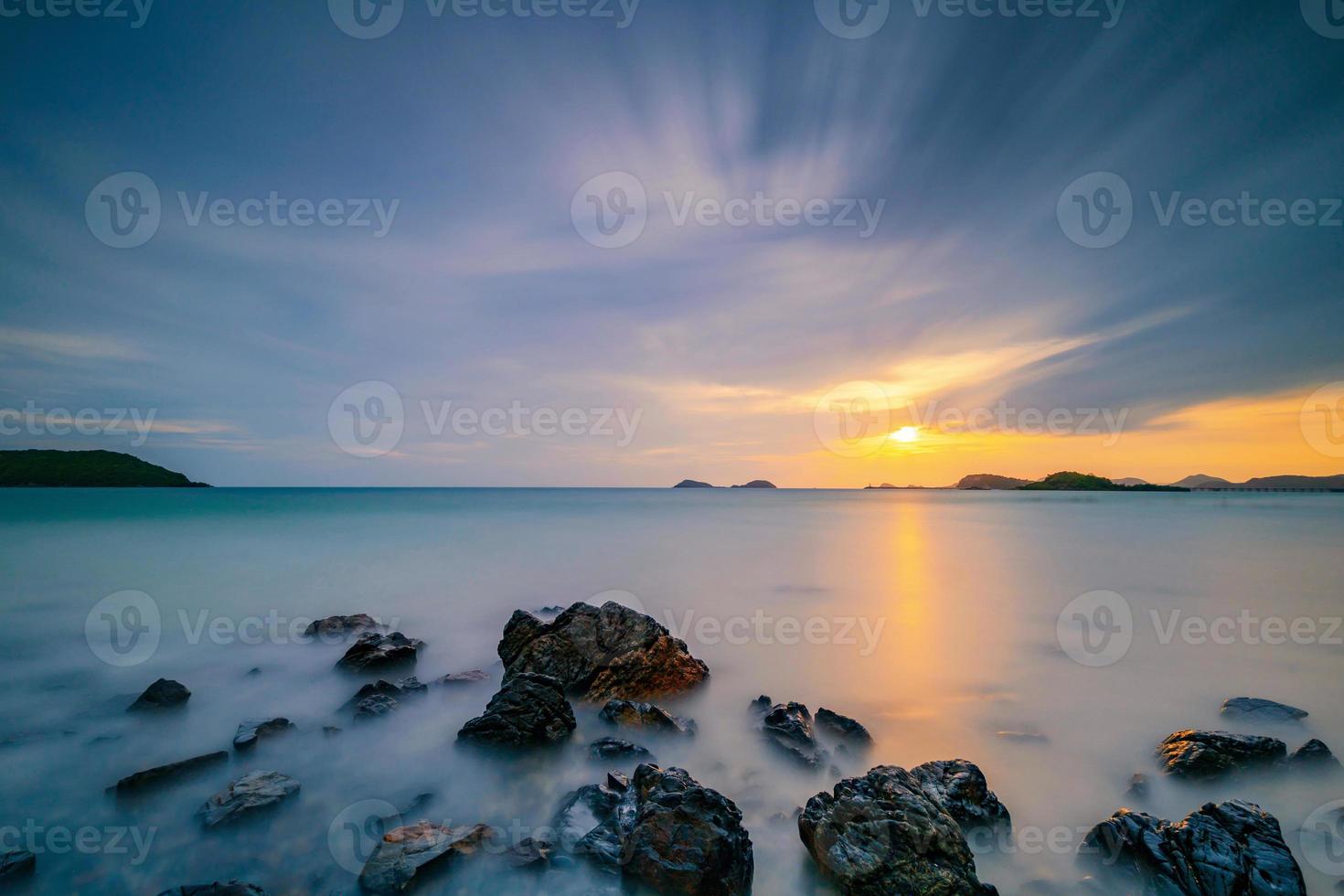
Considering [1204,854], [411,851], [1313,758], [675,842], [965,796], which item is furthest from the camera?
[1313,758]

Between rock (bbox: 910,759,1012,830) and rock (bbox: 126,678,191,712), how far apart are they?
366 inches

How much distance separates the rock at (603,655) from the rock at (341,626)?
438cm

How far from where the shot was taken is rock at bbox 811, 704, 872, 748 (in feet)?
20.3

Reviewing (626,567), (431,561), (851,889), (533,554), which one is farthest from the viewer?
(533,554)

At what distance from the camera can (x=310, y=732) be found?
20.9ft

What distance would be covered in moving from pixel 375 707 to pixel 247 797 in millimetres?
2137

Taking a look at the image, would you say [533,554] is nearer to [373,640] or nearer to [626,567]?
[626,567]

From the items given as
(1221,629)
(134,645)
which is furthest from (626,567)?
(1221,629)

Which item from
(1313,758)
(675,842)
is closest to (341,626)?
(675,842)

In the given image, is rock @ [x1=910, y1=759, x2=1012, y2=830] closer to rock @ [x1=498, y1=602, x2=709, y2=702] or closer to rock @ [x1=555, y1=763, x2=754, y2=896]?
rock @ [x1=555, y1=763, x2=754, y2=896]

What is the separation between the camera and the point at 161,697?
277 inches

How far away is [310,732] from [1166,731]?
418 inches

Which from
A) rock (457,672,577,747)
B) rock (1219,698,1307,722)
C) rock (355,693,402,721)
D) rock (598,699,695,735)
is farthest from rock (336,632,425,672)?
rock (1219,698,1307,722)

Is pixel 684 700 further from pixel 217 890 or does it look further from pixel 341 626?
pixel 341 626
